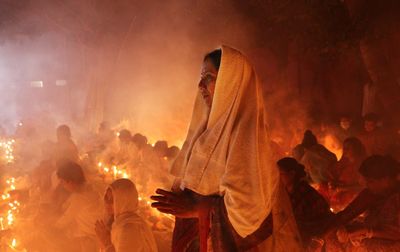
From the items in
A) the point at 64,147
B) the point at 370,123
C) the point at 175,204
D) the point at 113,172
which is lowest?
the point at 175,204

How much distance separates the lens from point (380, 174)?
381cm

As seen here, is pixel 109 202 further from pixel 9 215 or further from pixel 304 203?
pixel 9 215

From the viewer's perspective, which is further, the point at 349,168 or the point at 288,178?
the point at 349,168

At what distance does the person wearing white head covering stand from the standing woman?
64.0 inches

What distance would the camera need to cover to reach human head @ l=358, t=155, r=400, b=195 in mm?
3807

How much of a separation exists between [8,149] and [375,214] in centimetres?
995

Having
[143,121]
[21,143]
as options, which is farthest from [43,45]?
[21,143]

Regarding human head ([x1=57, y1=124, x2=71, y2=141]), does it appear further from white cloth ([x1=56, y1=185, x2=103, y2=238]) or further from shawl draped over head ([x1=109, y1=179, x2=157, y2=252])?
shawl draped over head ([x1=109, y1=179, x2=157, y2=252])

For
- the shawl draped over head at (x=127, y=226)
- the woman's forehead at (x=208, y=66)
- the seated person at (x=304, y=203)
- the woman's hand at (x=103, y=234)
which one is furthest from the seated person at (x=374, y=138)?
the woman's forehead at (x=208, y=66)

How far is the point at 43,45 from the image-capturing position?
21109 millimetres

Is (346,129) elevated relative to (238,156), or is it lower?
elevated

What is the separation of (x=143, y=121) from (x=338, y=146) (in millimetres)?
7586

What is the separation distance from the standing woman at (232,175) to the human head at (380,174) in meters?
1.94

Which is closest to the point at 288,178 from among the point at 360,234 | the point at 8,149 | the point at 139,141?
the point at 360,234
